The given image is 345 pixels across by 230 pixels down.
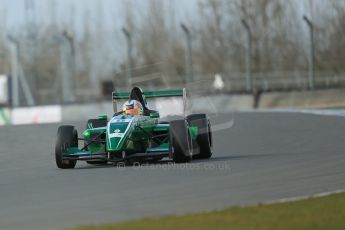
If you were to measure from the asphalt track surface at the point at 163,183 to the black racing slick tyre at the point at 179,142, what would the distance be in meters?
0.24

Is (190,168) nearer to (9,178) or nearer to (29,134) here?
(9,178)

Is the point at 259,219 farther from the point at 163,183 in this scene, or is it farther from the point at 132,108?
the point at 132,108

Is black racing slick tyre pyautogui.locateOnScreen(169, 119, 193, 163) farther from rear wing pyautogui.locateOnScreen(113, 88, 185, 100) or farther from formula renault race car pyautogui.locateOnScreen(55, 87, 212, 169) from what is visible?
rear wing pyautogui.locateOnScreen(113, 88, 185, 100)

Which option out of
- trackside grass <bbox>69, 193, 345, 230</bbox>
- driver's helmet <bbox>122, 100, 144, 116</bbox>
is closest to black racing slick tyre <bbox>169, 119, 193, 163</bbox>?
driver's helmet <bbox>122, 100, 144, 116</bbox>

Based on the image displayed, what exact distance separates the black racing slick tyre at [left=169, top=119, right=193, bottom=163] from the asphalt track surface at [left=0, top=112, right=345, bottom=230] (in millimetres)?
238

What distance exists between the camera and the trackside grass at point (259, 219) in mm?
8453

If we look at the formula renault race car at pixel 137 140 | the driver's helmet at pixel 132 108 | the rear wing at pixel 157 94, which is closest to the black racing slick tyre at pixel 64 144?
the formula renault race car at pixel 137 140

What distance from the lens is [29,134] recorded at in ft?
83.4

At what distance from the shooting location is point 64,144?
15.0 metres

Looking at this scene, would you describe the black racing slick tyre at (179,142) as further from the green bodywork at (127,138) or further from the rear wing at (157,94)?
the rear wing at (157,94)

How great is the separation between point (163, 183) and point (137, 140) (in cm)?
299

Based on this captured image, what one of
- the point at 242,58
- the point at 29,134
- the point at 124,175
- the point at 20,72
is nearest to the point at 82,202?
the point at 124,175

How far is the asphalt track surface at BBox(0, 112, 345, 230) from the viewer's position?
975 centimetres

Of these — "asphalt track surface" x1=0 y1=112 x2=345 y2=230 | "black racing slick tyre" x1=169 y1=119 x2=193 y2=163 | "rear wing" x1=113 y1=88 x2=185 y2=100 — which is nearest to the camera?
"asphalt track surface" x1=0 y1=112 x2=345 y2=230
